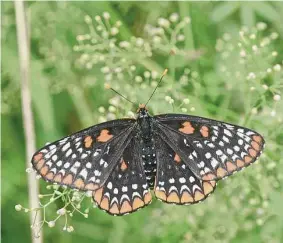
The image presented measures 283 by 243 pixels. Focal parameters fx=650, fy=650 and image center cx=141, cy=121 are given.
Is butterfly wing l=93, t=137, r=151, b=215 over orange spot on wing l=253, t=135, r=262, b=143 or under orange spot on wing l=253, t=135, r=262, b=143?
under

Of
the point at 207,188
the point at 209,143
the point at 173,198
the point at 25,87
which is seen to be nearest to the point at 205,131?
the point at 209,143

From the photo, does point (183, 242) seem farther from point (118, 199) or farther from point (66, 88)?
point (66, 88)

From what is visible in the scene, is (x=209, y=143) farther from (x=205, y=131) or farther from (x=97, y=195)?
(x=97, y=195)

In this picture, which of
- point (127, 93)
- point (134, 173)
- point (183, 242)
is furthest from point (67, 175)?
point (183, 242)

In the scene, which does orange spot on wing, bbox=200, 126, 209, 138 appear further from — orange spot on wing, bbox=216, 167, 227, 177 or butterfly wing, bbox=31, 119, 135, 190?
butterfly wing, bbox=31, 119, 135, 190

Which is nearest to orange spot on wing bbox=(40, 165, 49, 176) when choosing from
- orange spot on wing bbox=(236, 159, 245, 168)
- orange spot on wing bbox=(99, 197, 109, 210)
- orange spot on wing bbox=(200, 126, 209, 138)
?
orange spot on wing bbox=(99, 197, 109, 210)

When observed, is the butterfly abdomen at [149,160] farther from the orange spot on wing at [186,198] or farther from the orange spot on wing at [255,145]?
the orange spot on wing at [255,145]

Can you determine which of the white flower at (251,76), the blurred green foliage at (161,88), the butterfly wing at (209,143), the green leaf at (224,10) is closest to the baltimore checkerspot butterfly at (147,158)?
the butterfly wing at (209,143)
